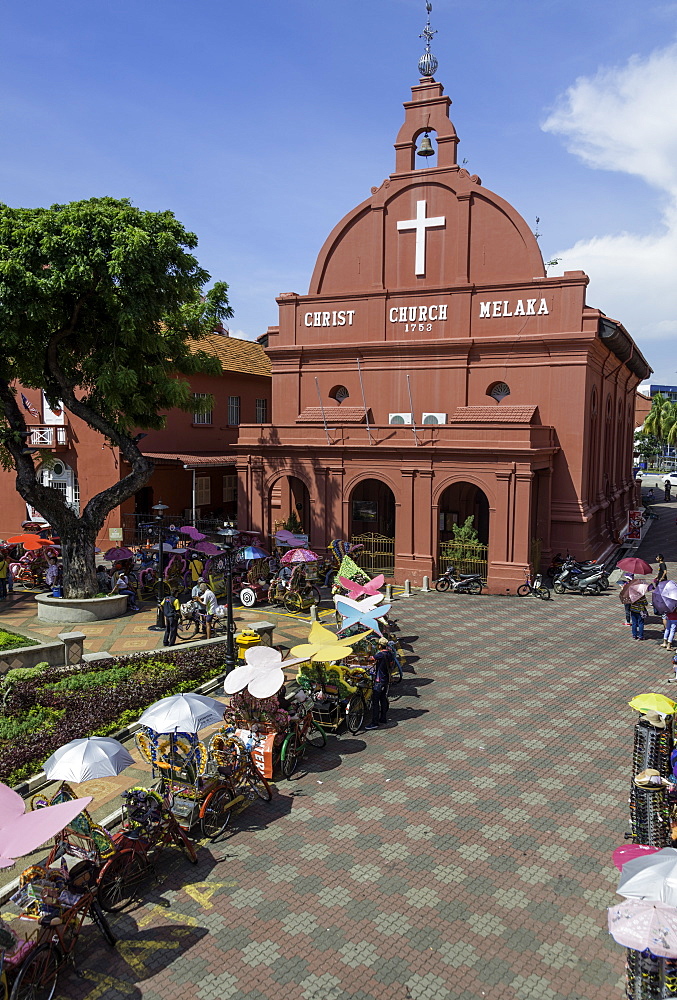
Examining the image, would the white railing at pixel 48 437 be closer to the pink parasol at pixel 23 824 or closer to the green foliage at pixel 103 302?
the green foliage at pixel 103 302

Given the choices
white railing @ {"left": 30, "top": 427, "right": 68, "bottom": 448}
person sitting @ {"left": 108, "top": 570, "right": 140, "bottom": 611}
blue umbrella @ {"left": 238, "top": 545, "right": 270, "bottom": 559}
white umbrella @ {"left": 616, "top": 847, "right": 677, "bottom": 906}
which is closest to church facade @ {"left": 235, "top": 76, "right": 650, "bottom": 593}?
blue umbrella @ {"left": 238, "top": 545, "right": 270, "bottom": 559}

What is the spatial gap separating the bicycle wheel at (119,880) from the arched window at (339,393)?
80.3 feet

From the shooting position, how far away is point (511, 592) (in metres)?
24.8

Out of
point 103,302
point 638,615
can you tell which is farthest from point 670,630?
point 103,302

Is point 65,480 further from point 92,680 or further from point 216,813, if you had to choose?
point 216,813

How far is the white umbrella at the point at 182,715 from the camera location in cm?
963

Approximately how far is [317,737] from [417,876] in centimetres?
424

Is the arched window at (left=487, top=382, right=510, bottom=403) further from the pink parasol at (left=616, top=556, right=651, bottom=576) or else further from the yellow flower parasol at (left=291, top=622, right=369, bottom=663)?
the yellow flower parasol at (left=291, top=622, right=369, bottom=663)

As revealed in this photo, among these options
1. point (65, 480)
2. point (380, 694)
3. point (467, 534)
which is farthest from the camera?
point (65, 480)

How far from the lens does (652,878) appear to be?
6.13m

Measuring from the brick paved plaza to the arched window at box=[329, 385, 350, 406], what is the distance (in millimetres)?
18431

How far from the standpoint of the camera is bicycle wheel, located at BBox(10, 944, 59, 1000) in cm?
665

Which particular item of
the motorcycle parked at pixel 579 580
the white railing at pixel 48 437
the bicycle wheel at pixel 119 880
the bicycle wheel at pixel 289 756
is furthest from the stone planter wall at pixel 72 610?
the motorcycle parked at pixel 579 580

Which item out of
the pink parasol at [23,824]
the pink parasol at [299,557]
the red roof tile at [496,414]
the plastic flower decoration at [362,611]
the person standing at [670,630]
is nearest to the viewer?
the pink parasol at [23,824]
